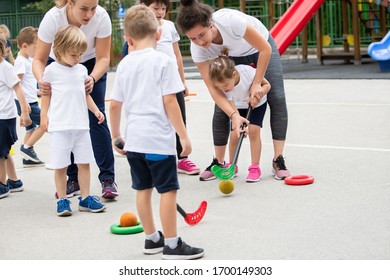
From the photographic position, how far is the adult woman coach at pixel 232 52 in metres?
6.20

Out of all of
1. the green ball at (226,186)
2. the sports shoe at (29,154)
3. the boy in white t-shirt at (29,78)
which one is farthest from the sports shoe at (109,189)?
the boy in white t-shirt at (29,78)

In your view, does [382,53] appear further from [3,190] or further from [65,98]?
[65,98]

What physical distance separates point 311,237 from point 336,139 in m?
3.91

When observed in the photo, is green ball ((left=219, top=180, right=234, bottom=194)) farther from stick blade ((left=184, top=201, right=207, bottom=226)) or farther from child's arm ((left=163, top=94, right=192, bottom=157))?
child's arm ((left=163, top=94, right=192, bottom=157))

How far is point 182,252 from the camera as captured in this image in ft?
15.2

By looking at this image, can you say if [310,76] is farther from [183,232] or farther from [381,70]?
[183,232]

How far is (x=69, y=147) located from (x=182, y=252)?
1.81 m

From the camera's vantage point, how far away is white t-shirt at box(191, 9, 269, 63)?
6.52 metres

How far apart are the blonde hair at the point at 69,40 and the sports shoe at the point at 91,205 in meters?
1.08

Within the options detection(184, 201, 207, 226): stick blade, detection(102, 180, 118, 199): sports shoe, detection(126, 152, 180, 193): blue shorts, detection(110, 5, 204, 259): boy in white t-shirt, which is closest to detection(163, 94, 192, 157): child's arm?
detection(110, 5, 204, 259): boy in white t-shirt

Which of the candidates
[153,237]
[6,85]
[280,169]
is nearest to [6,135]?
[6,85]

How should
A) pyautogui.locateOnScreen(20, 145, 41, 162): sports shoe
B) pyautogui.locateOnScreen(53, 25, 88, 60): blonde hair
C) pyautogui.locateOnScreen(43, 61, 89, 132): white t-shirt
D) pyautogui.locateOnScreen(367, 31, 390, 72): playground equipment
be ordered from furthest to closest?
pyautogui.locateOnScreen(367, 31, 390, 72): playground equipment
pyautogui.locateOnScreen(20, 145, 41, 162): sports shoe
pyautogui.locateOnScreen(43, 61, 89, 132): white t-shirt
pyautogui.locateOnScreen(53, 25, 88, 60): blonde hair

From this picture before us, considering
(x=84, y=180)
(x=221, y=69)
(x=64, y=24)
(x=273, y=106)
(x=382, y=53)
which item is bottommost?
(x=84, y=180)

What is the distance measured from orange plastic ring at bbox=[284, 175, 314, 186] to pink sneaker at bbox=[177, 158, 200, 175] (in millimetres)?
1046
